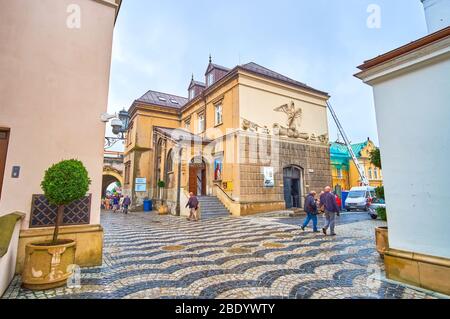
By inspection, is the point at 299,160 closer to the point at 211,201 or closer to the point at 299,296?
the point at 211,201

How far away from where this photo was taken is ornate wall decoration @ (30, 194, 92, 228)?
438cm

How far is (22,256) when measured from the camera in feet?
13.6

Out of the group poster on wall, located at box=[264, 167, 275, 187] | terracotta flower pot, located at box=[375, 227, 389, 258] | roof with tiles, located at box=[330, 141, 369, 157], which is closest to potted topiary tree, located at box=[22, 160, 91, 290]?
terracotta flower pot, located at box=[375, 227, 389, 258]

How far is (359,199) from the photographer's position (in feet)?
60.3

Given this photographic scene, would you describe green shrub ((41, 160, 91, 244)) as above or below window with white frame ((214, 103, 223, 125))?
below

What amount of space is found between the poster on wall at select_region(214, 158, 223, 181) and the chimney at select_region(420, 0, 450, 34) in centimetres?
1220

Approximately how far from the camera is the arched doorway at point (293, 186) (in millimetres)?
16320

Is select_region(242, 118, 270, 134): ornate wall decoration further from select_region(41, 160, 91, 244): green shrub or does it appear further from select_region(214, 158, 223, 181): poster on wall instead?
select_region(41, 160, 91, 244): green shrub

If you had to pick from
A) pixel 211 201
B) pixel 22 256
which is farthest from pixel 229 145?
pixel 22 256

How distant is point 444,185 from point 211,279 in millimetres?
3980

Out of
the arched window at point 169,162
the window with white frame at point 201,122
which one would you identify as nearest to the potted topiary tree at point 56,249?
the arched window at point 169,162
